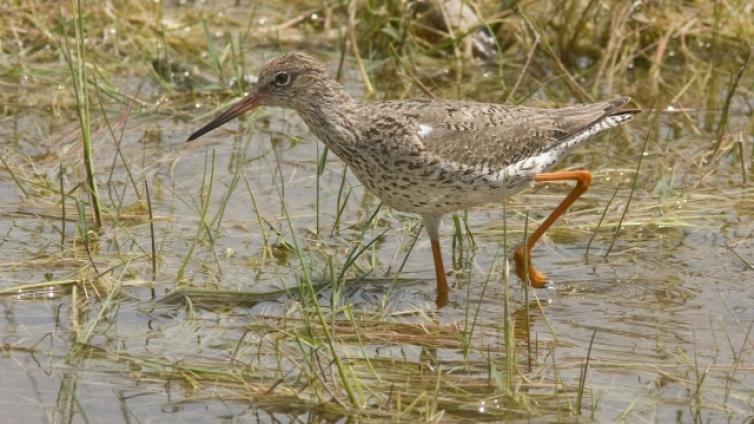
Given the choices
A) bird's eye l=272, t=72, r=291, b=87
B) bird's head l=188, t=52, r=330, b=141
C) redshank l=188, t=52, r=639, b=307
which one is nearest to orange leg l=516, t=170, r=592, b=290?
redshank l=188, t=52, r=639, b=307

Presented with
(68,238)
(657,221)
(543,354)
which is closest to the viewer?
(543,354)

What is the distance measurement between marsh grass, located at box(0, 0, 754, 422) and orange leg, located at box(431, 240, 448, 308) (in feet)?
0.39

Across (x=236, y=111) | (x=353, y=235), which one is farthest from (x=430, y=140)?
(x=353, y=235)

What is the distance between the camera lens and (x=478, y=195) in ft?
26.7

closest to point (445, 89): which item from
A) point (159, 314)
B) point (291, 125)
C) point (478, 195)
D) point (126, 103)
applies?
point (291, 125)

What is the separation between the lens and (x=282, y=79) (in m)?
8.28

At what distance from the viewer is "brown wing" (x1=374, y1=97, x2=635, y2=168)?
801cm

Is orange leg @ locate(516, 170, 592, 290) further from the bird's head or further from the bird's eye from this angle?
the bird's eye

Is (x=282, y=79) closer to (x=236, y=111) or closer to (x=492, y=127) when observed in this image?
(x=236, y=111)

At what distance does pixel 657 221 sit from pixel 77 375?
431 centimetres

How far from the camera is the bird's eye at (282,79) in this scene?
8.25 m

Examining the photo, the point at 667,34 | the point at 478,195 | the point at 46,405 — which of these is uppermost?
the point at 667,34

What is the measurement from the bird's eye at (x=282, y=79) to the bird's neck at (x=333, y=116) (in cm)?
17

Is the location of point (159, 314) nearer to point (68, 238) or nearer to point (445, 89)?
point (68, 238)
